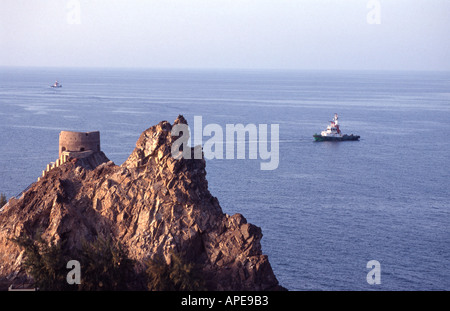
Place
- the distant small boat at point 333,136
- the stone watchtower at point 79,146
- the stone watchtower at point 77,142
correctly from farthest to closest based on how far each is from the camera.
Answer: the distant small boat at point 333,136
the stone watchtower at point 77,142
the stone watchtower at point 79,146

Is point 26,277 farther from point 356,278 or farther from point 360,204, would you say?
point 360,204

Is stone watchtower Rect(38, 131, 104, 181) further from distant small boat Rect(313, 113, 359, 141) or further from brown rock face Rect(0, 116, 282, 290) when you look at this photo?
distant small boat Rect(313, 113, 359, 141)

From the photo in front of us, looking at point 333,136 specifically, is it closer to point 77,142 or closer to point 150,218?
point 77,142

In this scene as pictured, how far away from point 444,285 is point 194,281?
2953 centimetres

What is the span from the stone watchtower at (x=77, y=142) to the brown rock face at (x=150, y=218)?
444cm

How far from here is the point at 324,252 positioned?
7188 cm

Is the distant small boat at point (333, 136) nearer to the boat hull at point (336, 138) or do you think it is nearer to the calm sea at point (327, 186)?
the boat hull at point (336, 138)

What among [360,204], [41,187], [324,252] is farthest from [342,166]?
[41,187]

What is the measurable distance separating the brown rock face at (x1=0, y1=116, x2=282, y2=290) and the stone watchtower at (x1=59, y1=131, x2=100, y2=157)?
4.44 meters

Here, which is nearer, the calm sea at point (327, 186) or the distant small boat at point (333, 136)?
→ the calm sea at point (327, 186)

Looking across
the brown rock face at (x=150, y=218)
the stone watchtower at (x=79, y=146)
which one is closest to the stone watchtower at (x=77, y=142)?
the stone watchtower at (x=79, y=146)

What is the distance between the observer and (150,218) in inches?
1863

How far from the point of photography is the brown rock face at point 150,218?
46.0m
